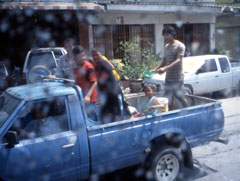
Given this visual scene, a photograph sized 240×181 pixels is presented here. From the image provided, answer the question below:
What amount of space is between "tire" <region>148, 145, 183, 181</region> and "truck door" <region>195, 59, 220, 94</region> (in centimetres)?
484

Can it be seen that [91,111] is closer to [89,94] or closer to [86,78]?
[89,94]

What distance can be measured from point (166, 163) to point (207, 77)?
210 inches

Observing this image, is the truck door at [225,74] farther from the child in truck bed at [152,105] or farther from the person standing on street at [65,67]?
the person standing on street at [65,67]

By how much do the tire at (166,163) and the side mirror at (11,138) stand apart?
161 centimetres

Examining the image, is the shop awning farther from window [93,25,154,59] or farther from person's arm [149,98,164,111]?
person's arm [149,98,164,111]

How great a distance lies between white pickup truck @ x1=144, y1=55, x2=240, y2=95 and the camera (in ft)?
25.7

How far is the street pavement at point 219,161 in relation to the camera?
3764mm

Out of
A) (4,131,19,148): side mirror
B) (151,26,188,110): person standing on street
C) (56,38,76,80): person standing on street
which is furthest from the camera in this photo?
(151,26,188,110): person standing on street

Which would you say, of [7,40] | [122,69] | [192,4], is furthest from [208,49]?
[7,40]

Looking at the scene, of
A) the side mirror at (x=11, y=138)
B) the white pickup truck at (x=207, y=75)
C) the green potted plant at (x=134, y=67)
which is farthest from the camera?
the green potted plant at (x=134, y=67)

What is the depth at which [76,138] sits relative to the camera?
2.91 m

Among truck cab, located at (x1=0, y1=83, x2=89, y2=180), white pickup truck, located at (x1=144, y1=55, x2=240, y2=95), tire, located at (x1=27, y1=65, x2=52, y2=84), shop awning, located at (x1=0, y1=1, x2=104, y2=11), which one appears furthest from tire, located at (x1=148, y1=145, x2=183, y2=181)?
shop awning, located at (x1=0, y1=1, x2=104, y2=11)

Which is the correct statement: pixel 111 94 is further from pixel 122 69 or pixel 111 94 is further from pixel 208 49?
pixel 208 49

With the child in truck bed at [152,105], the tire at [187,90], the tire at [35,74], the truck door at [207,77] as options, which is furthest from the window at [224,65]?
the child in truck bed at [152,105]
